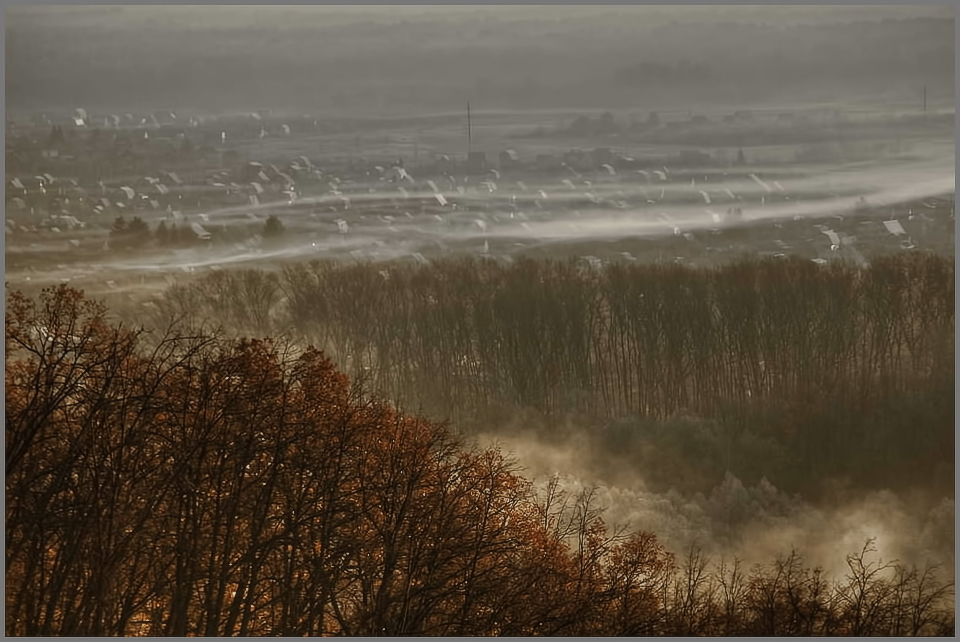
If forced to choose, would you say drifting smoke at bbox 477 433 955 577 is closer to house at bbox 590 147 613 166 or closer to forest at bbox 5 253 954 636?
forest at bbox 5 253 954 636

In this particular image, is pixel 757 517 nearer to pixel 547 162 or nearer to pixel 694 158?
pixel 694 158

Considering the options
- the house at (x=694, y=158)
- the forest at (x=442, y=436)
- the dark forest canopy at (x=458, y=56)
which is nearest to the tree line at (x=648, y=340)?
the forest at (x=442, y=436)

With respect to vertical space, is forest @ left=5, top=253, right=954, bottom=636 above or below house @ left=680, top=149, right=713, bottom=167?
below

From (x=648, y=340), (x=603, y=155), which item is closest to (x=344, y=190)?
(x=603, y=155)

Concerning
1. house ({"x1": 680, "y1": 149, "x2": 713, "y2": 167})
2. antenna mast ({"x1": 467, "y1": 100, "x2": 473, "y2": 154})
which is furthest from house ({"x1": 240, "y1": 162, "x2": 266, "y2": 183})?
house ({"x1": 680, "y1": 149, "x2": 713, "y2": 167})

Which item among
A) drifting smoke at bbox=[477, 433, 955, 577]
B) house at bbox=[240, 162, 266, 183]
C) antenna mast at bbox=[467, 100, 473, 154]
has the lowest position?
drifting smoke at bbox=[477, 433, 955, 577]

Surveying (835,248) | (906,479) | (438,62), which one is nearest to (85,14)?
(438,62)
